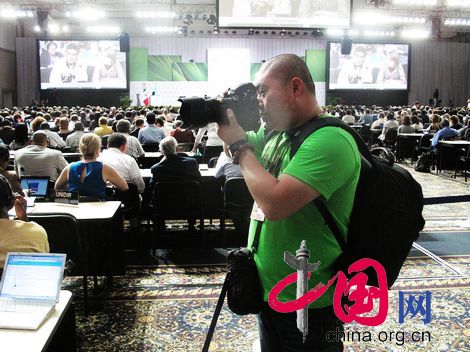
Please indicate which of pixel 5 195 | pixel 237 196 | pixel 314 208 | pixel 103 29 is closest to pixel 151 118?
pixel 237 196

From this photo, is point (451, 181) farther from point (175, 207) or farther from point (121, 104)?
point (121, 104)

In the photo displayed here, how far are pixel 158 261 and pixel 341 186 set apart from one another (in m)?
3.49

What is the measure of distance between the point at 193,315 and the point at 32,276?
5.37 feet

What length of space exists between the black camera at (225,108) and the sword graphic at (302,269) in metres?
0.37

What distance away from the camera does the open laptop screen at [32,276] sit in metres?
1.90

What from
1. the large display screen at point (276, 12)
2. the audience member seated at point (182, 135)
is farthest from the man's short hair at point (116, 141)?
the large display screen at point (276, 12)

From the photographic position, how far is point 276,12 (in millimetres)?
13055

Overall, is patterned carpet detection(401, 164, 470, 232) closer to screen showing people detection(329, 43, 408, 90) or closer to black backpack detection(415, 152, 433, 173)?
black backpack detection(415, 152, 433, 173)

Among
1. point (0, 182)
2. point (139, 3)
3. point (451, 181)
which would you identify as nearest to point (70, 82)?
point (139, 3)

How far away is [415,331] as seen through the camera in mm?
3098

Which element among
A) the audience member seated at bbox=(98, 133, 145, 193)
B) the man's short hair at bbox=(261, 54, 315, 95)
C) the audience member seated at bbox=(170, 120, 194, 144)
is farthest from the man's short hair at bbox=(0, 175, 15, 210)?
the audience member seated at bbox=(170, 120, 194, 144)

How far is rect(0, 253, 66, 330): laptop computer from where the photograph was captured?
1.88 m

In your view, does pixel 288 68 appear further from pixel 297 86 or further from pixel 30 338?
pixel 30 338

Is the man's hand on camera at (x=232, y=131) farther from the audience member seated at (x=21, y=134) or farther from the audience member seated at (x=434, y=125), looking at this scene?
the audience member seated at (x=434, y=125)
